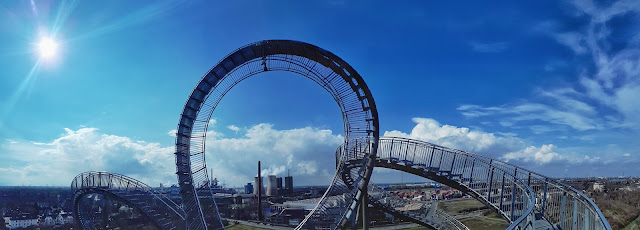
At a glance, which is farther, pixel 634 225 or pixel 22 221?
pixel 22 221

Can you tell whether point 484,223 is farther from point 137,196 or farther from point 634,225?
point 137,196

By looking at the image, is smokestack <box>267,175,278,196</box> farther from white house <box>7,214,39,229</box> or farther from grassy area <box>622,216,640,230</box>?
grassy area <box>622,216,640,230</box>

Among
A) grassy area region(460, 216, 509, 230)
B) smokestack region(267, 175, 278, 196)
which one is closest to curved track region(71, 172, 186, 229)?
grassy area region(460, 216, 509, 230)

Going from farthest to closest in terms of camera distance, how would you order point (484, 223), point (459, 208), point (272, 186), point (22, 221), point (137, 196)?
point (272, 186) < point (459, 208) < point (22, 221) < point (484, 223) < point (137, 196)

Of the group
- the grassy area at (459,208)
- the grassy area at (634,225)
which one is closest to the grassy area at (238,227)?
the grassy area at (459,208)

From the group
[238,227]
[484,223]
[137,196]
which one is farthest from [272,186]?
[137,196]

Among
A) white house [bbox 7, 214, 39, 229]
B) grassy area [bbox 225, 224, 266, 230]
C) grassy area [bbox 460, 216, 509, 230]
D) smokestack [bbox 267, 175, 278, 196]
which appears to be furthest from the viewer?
smokestack [bbox 267, 175, 278, 196]

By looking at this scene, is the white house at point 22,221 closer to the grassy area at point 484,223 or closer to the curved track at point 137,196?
the curved track at point 137,196

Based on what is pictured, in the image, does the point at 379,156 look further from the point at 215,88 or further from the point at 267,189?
the point at 267,189

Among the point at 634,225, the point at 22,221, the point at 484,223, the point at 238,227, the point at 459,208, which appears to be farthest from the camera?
the point at 459,208

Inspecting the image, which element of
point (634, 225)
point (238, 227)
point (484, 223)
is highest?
point (634, 225)
